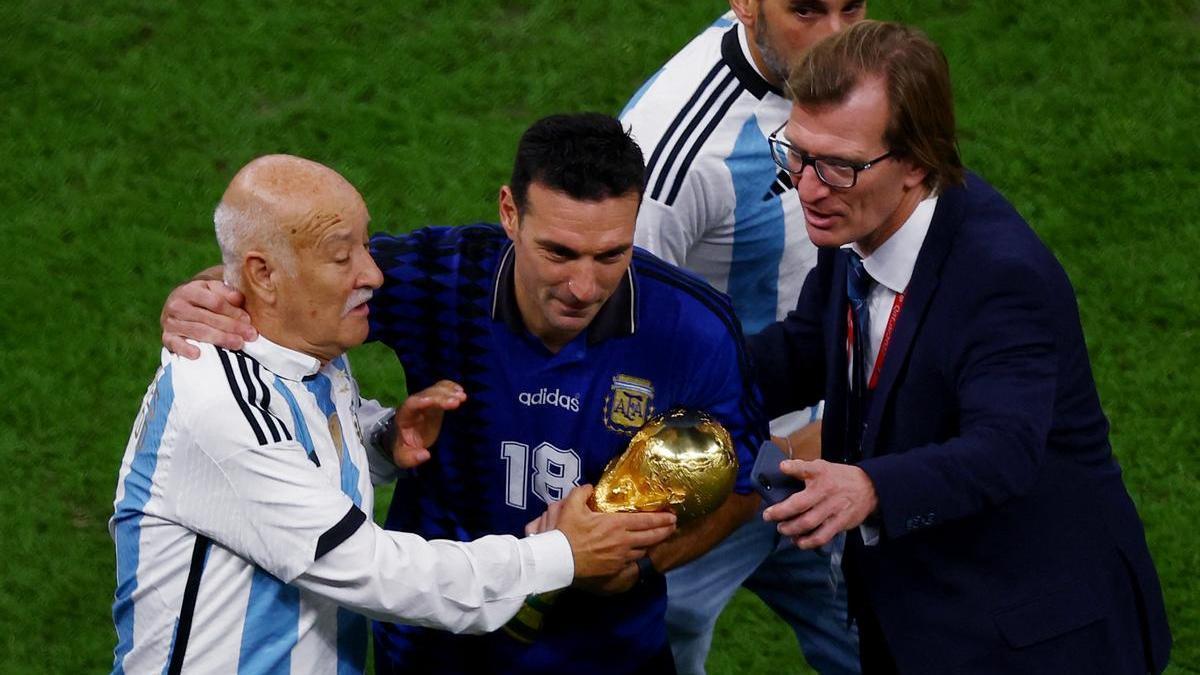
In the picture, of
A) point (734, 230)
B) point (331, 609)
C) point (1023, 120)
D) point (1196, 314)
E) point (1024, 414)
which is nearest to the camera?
point (1024, 414)

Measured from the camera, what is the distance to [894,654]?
164 inches

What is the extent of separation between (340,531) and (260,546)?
159mm

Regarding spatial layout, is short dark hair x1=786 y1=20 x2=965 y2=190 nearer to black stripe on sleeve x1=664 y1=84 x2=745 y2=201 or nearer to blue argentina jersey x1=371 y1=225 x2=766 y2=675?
blue argentina jersey x1=371 y1=225 x2=766 y2=675

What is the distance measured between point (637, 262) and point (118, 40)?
505cm

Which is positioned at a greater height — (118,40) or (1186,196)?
(118,40)

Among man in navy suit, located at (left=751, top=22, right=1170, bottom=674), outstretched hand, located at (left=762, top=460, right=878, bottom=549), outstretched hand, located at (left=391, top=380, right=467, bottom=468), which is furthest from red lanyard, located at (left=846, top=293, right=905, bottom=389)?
outstretched hand, located at (left=391, top=380, right=467, bottom=468)

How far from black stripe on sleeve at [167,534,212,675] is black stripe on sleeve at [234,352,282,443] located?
258 millimetres

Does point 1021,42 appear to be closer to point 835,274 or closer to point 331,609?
point 835,274

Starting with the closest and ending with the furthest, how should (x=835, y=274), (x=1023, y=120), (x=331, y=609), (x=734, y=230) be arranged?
(x=331, y=609), (x=835, y=274), (x=734, y=230), (x=1023, y=120)

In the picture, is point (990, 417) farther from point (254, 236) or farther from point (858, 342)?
point (254, 236)

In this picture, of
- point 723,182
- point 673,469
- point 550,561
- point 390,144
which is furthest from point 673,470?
point 390,144

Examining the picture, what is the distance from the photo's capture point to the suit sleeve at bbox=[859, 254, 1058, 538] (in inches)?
143

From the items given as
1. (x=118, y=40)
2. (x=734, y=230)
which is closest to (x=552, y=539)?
(x=734, y=230)

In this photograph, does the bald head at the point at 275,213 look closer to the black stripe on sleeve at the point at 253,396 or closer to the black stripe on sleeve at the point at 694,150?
the black stripe on sleeve at the point at 253,396
